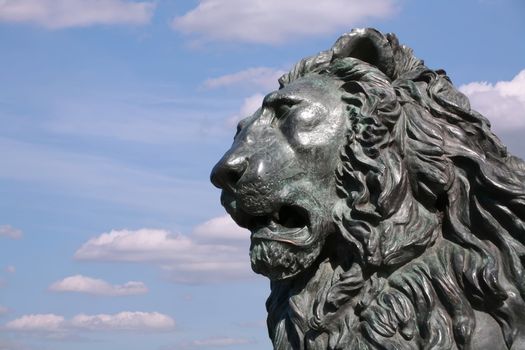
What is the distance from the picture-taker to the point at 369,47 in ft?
24.6

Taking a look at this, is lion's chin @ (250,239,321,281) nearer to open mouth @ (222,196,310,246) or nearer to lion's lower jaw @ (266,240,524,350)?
open mouth @ (222,196,310,246)

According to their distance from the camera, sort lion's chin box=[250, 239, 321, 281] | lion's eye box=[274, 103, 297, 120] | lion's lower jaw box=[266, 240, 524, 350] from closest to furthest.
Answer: lion's lower jaw box=[266, 240, 524, 350] → lion's chin box=[250, 239, 321, 281] → lion's eye box=[274, 103, 297, 120]

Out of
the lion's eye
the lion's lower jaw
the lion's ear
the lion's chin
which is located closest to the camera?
the lion's lower jaw

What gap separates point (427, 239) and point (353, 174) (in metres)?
0.55

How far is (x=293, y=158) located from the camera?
7129mm

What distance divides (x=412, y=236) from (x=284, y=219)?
0.74 m

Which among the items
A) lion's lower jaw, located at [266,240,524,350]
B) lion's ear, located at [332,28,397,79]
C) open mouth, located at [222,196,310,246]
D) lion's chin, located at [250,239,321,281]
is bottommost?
lion's lower jaw, located at [266,240,524,350]

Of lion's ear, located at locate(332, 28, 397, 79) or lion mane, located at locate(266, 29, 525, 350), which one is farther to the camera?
lion's ear, located at locate(332, 28, 397, 79)

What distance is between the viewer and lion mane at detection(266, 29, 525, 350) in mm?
6949

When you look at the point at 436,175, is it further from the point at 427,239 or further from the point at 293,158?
the point at 293,158

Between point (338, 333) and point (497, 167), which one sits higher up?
point (497, 167)

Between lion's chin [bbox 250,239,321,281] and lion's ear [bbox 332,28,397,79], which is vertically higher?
lion's ear [bbox 332,28,397,79]

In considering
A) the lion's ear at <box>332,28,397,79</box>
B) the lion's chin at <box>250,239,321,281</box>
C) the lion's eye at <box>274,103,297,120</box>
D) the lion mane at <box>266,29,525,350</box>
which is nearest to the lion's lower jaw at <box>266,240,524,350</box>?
the lion mane at <box>266,29,525,350</box>

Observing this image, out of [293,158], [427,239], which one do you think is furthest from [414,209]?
[293,158]
